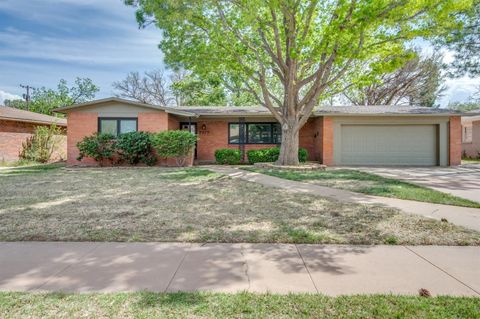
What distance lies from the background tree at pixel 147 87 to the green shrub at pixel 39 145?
1774cm

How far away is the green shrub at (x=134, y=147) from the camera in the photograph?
13.6 m

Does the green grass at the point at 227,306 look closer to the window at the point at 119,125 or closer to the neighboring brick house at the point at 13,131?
the window at the point at 119,125

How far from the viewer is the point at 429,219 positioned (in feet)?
15.7

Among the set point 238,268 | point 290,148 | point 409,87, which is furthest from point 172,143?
point 409,87

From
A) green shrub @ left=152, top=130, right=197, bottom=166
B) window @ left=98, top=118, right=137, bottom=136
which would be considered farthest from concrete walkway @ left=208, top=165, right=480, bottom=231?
window @ left=98, top=118, right=137, bottom=136

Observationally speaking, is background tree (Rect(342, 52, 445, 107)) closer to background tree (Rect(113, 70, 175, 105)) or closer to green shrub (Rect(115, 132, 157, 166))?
green shrub (Rect(115, 132, 157, 166))

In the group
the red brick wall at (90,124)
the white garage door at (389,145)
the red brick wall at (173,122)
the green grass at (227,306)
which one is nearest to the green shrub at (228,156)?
the red brick wall at (90,124)

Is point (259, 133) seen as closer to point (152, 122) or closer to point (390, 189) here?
point (152, 122)

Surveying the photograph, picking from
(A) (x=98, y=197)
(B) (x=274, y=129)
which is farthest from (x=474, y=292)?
(B) (x=274, y=129)

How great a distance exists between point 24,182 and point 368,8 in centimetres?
1220

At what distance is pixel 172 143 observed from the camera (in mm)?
13477

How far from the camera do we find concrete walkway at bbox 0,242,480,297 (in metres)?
2.64

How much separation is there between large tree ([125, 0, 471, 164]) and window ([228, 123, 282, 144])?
131 inches

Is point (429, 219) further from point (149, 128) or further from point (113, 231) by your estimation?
point (149, 128)
